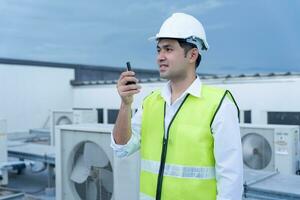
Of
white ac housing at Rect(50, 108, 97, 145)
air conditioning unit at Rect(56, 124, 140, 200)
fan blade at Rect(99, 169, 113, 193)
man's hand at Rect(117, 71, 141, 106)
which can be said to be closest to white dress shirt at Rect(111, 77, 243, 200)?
man's hand at Rect(117, 71, 141, 106)

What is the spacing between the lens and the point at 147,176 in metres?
1.72

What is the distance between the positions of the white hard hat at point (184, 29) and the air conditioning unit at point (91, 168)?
1.20 m

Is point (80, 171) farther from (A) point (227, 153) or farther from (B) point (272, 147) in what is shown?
(B) point (272, 147)

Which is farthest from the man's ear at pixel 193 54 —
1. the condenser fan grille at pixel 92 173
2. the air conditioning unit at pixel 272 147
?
the air conditioning unit at pixel 272 147

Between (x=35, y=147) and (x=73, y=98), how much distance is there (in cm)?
599

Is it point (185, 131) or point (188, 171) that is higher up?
point (185, 131)

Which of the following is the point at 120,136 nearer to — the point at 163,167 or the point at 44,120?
the point at 163,167

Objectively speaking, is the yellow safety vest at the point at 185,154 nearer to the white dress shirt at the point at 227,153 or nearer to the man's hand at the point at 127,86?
the white dress shirt at the point at 227,153

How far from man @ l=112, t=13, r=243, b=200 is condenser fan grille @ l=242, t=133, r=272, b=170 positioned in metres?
3.49

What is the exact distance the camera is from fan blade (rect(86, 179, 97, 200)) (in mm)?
3080

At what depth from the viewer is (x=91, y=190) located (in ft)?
10.3

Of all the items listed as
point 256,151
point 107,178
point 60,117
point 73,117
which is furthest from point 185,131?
point 60,117

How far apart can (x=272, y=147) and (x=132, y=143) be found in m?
3.40

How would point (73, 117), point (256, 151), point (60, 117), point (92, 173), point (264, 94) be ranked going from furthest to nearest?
point (264, 94), point (60, 117), point (73, 117), point (256, 151), point (92, 173)
